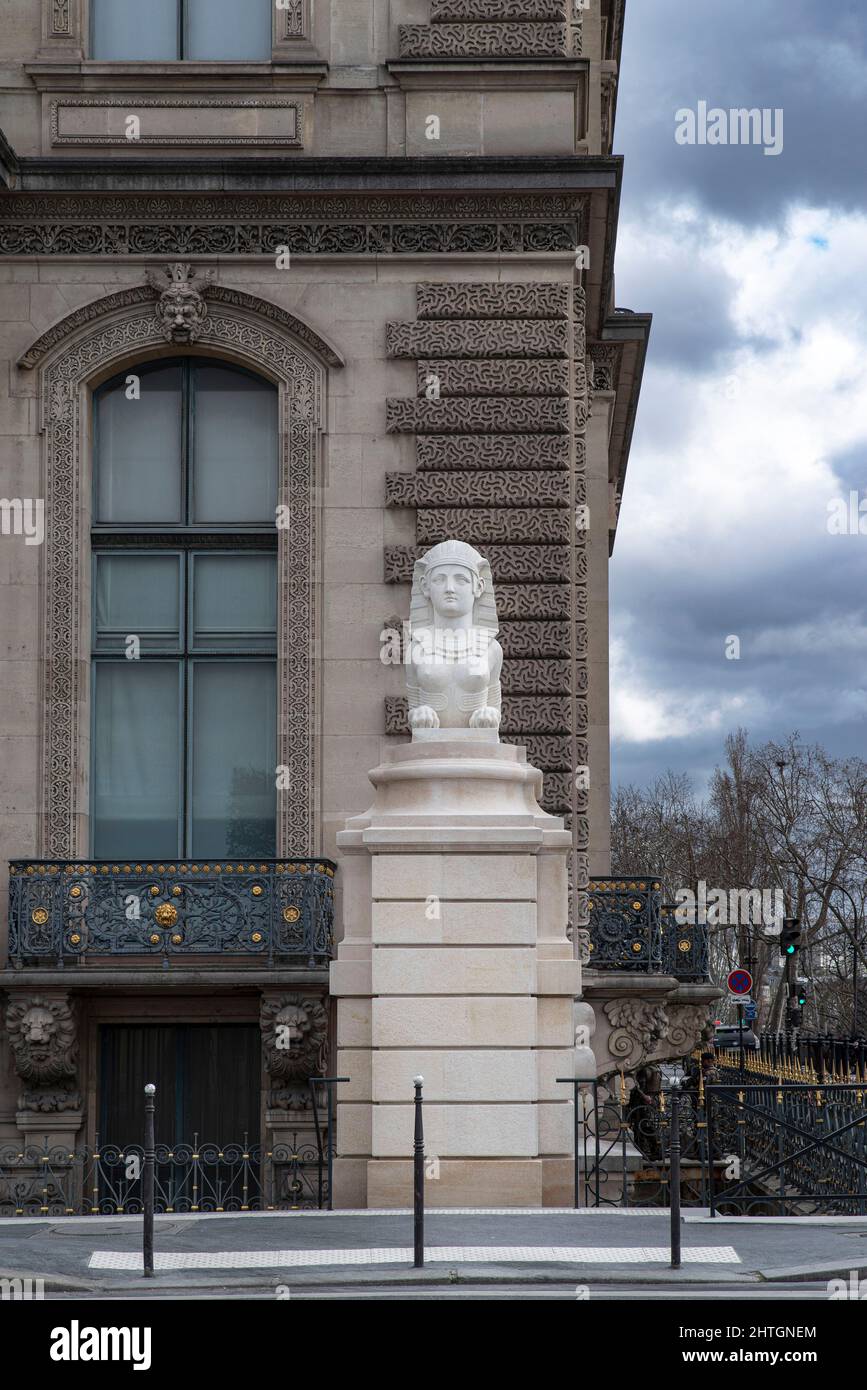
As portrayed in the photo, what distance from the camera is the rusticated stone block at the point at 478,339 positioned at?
82.0 ft

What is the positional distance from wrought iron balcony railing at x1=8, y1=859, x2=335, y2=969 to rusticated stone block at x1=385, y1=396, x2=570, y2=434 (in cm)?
549

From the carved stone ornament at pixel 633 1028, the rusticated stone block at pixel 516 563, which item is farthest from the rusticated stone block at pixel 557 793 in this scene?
the carved stone ornament at pixel 633 1028

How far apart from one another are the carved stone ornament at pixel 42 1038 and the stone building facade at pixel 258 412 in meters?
0.65

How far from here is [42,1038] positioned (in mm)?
23016

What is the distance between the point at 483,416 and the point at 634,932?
651cm

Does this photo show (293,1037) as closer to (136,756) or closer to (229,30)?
(136,756)

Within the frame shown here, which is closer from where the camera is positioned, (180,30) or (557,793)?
(557,793)

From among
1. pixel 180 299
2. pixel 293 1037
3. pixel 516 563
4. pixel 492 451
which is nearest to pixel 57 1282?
pixel 293 1037

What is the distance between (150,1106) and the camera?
530 inches

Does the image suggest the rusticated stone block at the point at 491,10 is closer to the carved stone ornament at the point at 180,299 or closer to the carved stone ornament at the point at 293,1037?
the carved stone ornament at the point at 180,299

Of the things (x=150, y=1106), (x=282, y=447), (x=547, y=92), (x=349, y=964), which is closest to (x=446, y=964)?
(x=349, y=964)

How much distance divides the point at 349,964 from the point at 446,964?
842mm

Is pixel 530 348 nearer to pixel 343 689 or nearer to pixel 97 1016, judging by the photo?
pixel 343 689

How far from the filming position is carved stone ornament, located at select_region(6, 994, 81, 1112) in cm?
2303
